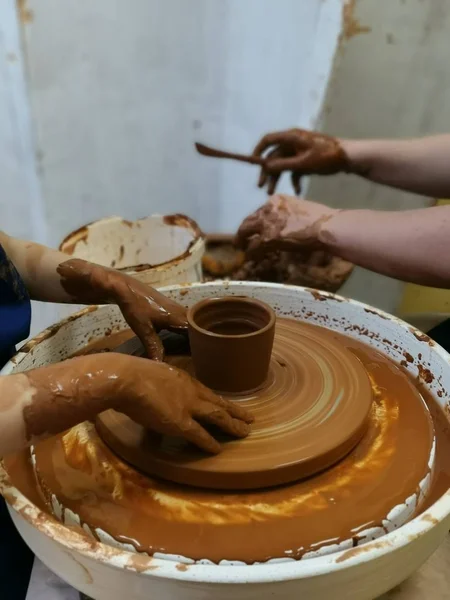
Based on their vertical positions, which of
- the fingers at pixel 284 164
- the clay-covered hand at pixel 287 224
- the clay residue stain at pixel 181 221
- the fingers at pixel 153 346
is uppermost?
the fingers at pixel 284 164

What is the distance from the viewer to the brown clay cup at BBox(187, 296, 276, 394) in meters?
0.87

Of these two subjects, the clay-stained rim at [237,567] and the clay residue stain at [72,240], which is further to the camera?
the clay residue stain at [72,240]

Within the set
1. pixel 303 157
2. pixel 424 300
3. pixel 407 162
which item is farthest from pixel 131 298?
pixel 424 300

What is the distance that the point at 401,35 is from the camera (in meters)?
1.77

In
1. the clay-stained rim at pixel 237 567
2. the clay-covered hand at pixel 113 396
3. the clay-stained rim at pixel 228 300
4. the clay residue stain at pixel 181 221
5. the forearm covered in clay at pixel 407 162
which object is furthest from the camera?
the clay residue stain at pixel 181 221

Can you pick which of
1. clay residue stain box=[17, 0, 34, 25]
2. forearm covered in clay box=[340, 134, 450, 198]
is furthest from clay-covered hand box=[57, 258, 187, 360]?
clay residue stain box=[17, 0, 34, 25]

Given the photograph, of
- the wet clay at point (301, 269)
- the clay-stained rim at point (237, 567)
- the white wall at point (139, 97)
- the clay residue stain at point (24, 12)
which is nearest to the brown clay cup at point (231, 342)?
the clay-stained rim at point (237, 567)

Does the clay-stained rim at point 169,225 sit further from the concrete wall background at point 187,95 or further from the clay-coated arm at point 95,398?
the clay-coated arm at point 95,398

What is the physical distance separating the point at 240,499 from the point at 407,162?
1.10 m

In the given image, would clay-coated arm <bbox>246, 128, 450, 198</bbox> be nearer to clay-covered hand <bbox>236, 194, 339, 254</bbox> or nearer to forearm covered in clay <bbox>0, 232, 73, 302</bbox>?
clay-covered hand <bbox>236, 194, 339, 254</bbox>

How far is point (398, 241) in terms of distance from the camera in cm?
118

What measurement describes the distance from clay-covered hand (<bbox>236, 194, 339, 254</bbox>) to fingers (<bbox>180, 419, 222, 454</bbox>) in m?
0.67

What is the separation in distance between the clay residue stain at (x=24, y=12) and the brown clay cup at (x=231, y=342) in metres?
1.59

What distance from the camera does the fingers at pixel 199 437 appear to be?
76 cm
